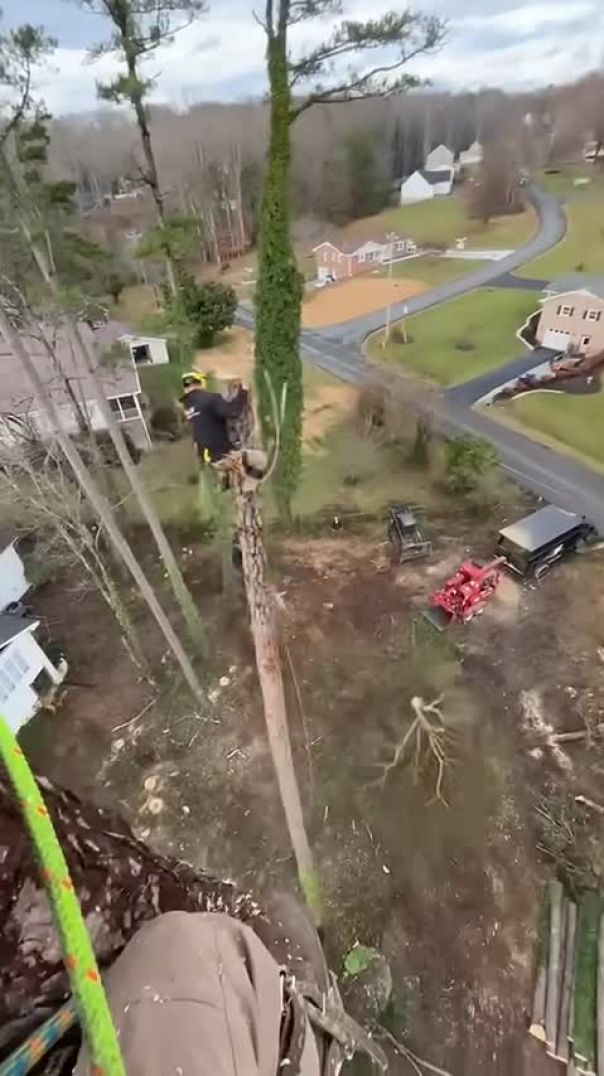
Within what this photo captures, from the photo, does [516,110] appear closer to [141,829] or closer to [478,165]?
[478,165]

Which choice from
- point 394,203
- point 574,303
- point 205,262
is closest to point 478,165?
point 394,203

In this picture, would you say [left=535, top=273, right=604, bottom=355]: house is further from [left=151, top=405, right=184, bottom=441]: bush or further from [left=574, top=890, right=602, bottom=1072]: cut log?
[left=574, top=890, right=602, bottom=1072]: cut log

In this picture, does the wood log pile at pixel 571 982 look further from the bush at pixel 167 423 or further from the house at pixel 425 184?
the house at pixel 425 184

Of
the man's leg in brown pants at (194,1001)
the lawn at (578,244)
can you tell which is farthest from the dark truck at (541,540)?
the lawn at (578,244)

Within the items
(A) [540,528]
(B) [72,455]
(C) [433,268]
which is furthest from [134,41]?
(C) [433,268]

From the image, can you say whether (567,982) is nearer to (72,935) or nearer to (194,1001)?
(194,1001)
